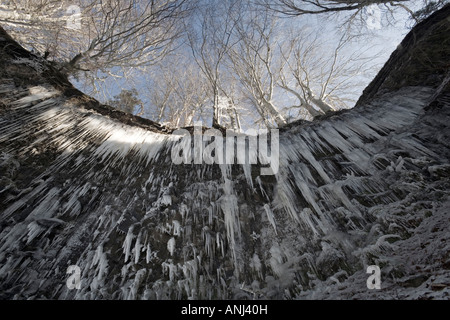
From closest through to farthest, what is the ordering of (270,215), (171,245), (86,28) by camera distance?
(171,245)
(270,215)
(86,28)

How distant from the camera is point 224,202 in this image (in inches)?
89.8

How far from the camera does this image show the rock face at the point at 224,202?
157 centimetres

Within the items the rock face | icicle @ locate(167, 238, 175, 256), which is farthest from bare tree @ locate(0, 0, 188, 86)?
icicle @ locate(167, 238, 175, 256)

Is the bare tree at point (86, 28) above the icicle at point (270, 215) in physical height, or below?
above

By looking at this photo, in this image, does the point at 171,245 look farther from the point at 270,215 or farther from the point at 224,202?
the point at 270,215

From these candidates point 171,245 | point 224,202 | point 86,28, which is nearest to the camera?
point 171,245

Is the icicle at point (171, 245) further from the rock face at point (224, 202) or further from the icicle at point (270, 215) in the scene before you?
the icicle at point (270, 215)

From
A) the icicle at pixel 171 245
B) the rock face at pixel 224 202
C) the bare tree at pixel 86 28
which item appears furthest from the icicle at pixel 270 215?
the bare tree at pixel 86 28

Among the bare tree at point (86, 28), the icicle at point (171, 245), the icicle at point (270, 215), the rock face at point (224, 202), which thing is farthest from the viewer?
the bare tree at point (86, 28)

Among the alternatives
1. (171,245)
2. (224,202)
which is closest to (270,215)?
(224,202)

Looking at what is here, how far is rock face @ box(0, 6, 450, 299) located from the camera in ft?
5.15

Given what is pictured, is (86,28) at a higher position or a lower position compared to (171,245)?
higher

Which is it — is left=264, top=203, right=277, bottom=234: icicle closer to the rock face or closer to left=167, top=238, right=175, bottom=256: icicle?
the rock face

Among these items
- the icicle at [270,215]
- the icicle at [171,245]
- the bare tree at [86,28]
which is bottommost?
the icicle at [171,245]
